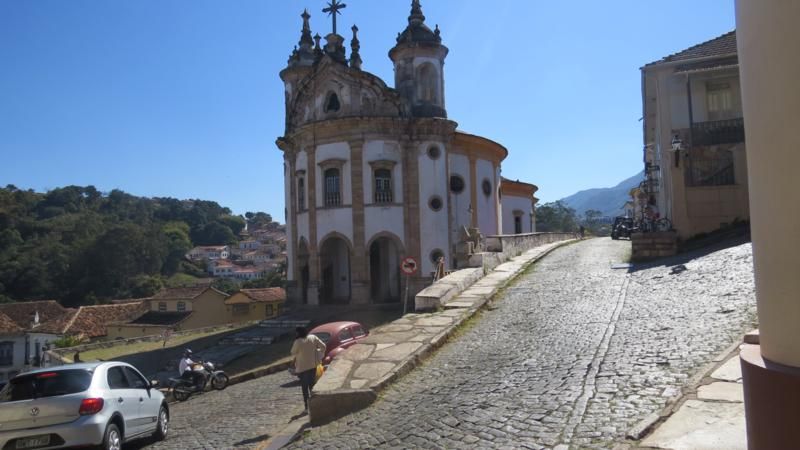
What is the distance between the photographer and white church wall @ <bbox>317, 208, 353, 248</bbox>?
27344mm

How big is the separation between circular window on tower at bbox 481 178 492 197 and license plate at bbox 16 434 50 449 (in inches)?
995

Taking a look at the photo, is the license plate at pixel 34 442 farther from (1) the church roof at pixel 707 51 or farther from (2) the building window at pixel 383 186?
(1) the church roof at pixel 707 51

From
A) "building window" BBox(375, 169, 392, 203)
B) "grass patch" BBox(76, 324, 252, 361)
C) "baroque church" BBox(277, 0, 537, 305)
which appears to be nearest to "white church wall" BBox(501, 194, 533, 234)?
"baroque church" BBox(277, 0, 537, 305)

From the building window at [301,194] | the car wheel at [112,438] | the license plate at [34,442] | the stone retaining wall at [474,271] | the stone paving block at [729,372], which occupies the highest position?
the building window at [301,194]

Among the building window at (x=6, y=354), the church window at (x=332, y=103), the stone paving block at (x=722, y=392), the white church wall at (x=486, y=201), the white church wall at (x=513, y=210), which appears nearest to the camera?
the stone paving block at (x=722, y=392)

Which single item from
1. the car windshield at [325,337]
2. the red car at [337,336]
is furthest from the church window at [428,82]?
the car windshield at [325,337]

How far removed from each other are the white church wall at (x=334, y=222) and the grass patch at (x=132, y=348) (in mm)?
6553

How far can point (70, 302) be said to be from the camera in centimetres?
7531

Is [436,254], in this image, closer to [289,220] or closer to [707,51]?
[289,220]

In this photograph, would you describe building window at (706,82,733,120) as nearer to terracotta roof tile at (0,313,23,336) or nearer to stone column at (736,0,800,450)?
stone column at (736,0,800,450)

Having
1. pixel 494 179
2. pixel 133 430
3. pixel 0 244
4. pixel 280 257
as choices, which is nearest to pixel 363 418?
pixel 133 430

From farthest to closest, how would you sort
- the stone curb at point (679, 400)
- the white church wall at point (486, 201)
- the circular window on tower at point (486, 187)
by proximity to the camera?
the circular window on tower at point (486, 187) < the white church wall at point (486, 201) < the stone curb at point (679, 400)

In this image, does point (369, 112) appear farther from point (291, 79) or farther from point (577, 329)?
point (577, 329)

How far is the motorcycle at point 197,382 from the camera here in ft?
54.3
